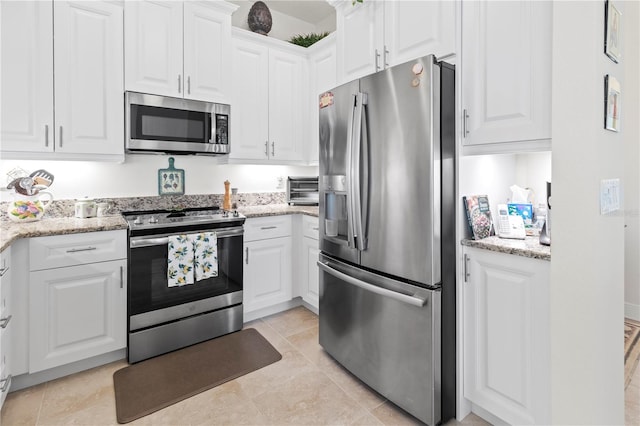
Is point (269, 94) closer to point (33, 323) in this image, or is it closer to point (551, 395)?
point (33, 323)

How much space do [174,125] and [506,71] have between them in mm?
2232

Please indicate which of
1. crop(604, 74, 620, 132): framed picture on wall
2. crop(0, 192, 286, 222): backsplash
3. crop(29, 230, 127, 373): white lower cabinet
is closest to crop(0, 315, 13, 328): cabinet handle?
crop(29, 230, 127, 373): white lower cabinet

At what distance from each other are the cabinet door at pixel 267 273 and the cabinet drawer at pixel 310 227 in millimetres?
184

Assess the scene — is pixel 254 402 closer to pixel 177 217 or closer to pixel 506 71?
pixel 177 217

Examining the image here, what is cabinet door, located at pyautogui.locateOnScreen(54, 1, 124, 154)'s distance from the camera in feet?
7.38

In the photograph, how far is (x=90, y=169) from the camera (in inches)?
104

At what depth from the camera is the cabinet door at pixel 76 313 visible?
2000mm

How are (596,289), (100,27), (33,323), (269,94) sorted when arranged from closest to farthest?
(596,289) → (33,323) → (100,27) → (269,94)

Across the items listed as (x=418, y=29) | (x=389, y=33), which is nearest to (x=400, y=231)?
(x=418, y=29)

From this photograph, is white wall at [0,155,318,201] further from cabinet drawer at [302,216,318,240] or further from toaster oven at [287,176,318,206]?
cabinet drawer at [302,216,318,240]

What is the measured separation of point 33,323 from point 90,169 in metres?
1.17

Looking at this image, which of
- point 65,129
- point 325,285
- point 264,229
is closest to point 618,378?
point 325,285

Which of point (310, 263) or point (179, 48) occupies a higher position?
point (179, 48)

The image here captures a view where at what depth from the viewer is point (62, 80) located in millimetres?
2252
